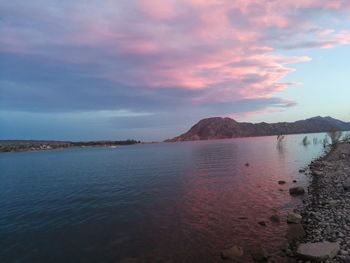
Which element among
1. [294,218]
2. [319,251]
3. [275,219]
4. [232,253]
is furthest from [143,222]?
[319,251]

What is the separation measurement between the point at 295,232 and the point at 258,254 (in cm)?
488

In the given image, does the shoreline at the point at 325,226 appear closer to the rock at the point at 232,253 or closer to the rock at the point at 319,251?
the rock at the point at 319,251

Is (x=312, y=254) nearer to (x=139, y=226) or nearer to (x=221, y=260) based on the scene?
(x=221, y=260)

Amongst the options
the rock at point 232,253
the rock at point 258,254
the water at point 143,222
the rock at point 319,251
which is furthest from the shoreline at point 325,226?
the rock at point 232,253

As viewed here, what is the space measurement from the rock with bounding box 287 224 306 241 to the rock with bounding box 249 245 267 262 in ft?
9.75

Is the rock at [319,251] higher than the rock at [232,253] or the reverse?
higher

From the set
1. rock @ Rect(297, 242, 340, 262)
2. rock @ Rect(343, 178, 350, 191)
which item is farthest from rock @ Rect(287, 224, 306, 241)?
rock @ Rect(343, 178, 350, 191)

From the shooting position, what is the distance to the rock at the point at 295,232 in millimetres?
20873

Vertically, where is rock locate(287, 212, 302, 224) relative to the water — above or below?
above

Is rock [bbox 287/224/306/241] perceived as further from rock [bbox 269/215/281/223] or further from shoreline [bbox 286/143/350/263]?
rock [bbox 269/215/281/223]

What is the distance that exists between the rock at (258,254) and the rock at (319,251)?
74.4 inches

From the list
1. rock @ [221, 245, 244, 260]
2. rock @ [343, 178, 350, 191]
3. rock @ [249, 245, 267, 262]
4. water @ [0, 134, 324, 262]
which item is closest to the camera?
rock @ [249, 245, 267, 262]

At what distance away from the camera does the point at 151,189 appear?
44.2 metres

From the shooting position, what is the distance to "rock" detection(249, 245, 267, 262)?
17950 millimetres
